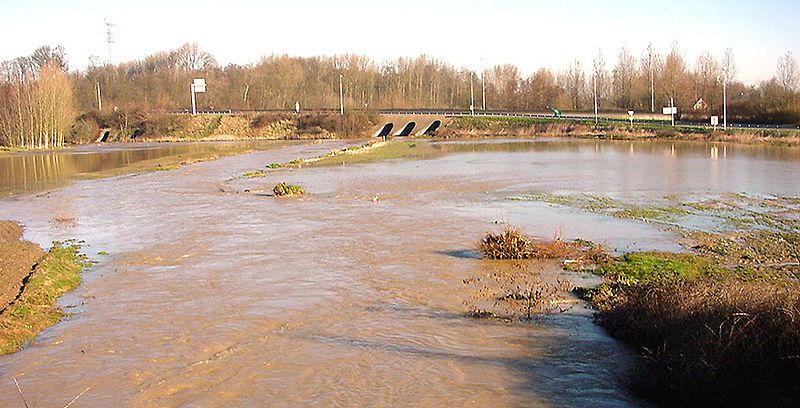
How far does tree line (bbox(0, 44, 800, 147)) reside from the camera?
10088 centimetres

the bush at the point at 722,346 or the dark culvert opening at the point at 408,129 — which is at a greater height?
the dark culvert opening at the point at 408,129

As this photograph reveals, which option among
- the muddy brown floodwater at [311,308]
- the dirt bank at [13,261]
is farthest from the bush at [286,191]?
the dirt bank at [13,261]

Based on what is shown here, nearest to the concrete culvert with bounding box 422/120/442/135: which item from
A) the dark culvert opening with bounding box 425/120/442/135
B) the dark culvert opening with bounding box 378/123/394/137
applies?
the dark culvert opening with bounding box 425/120/442/135

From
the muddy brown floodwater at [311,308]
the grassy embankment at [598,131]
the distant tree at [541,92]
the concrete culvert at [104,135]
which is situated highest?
the distant tree at [541,92]

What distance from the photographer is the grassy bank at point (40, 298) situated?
12430 millimetres

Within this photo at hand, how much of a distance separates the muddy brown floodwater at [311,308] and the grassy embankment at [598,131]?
29204mm

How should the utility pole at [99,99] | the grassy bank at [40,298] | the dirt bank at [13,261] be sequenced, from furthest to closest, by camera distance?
the utility pole at [99,99] < the dirt bank at [13,261] < the grassy bank at [40,298]

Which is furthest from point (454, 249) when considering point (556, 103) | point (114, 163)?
point (556, 103)

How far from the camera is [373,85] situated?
135 meters

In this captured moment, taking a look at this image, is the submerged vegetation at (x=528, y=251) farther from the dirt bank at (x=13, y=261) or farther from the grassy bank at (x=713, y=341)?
the dirt bank at (x=13, y=261)

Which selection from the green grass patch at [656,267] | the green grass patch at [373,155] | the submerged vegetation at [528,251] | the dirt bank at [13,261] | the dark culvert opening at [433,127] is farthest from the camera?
the dark culvert opening at [433,127]

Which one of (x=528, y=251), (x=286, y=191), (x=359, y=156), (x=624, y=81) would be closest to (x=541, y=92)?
(x=624, y=81)

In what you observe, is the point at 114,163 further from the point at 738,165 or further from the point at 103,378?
the point at 103,378

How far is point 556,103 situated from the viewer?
124625 millimetres
